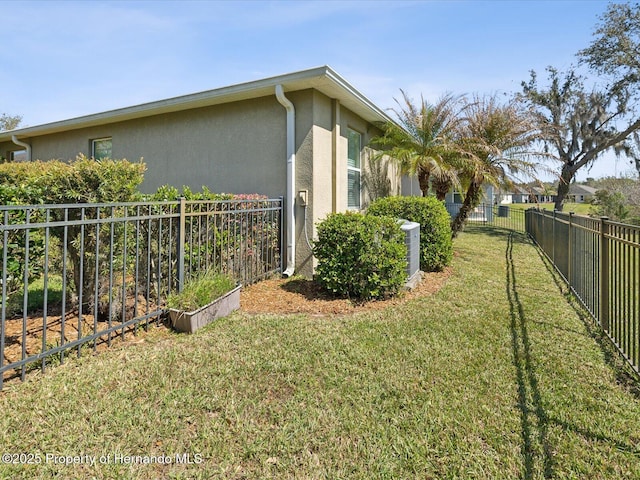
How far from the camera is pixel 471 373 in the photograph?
3.10 meters

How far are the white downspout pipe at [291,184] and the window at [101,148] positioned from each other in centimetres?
598

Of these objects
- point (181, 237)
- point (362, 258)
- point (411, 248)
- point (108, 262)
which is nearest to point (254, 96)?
point (181, 237)

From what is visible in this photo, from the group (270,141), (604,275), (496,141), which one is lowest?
(604,275)

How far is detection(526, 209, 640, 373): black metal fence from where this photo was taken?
10.8 feet

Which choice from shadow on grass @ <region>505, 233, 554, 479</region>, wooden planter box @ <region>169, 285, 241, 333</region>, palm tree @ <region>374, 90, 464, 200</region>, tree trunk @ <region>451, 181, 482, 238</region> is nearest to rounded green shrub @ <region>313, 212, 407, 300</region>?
wooden planter box @ <region>169, 285, 241, 333</region>

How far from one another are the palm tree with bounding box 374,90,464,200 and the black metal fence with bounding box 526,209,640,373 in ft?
11.5

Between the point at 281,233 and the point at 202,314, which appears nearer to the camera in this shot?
the point at 202,314

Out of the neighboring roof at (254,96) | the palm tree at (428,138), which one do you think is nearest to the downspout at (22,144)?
the neighboring roof at (254,96)

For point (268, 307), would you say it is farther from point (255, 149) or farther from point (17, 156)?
point (17, 156)

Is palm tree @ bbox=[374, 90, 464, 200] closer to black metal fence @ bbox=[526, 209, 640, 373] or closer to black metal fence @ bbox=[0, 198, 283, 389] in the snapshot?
black metal fence @ bbox=[526, 209, 640, 373]

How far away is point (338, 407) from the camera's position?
262 cm

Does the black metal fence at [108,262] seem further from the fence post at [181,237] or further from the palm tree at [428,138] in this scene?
the palm tree at [428,138]

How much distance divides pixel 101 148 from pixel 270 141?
5932mm

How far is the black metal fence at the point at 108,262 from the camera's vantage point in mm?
3469
